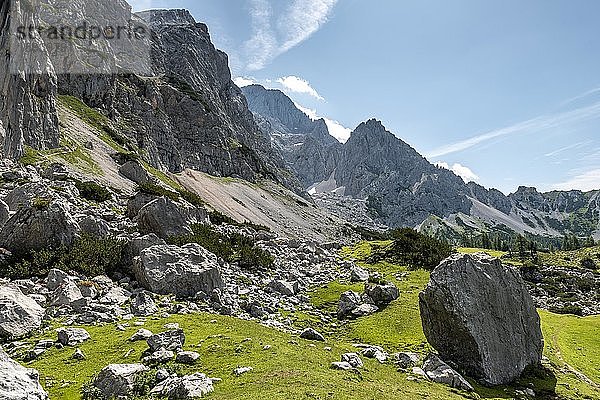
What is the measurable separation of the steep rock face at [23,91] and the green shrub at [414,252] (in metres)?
53.6

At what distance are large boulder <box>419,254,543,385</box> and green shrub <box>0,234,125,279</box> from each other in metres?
20.9

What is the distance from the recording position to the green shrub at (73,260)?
24673 millimetres

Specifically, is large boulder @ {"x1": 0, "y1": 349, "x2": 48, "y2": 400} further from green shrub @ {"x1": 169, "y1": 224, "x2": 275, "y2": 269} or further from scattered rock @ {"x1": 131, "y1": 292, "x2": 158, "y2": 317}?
green shrub @ {"x1": 169, "y1": 224, "x2": 275, "y2": 269}

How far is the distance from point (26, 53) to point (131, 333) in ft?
229

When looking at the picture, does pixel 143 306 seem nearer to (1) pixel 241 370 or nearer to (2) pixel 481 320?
(1) pixel 241 370

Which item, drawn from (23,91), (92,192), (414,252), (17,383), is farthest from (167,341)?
(23,91)

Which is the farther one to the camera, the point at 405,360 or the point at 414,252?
the point at 414,252

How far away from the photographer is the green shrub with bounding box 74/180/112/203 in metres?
49.1

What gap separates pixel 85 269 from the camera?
85.1 feet

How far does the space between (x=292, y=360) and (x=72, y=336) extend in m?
9.73

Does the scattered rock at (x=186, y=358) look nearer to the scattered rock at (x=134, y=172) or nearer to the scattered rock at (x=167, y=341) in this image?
the scattered rock at (x=167, y=341)

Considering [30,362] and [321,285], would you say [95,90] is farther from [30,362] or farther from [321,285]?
[30,362]

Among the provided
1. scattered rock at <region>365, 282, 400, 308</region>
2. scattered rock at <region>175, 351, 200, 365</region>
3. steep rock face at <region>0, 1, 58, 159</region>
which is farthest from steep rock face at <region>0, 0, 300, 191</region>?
scattered rock at <region>175, 351, 200, 365</region>

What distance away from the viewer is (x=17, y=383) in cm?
926
